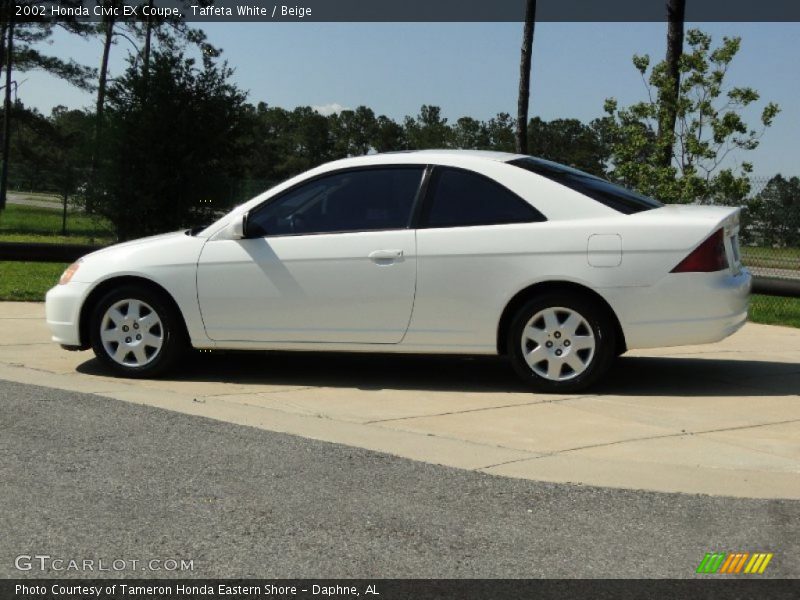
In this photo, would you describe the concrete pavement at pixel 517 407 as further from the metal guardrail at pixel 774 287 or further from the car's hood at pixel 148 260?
the metal guardrail at pixel 774 287

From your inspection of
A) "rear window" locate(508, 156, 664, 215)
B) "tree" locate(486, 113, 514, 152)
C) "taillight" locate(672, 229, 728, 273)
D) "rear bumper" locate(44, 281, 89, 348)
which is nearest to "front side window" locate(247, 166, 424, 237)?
"rear window" locate(508, 156, 664, 215)

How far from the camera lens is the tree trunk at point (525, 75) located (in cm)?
2517

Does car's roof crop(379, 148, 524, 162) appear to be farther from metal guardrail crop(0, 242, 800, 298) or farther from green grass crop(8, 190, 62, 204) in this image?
green grass crop(8, 190, 62, 204)

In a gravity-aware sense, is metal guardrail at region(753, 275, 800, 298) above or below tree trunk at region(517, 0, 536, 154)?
below

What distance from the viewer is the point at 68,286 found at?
8688mm

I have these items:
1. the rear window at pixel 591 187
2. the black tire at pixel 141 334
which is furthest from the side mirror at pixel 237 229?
the rear window at pixel 591 187

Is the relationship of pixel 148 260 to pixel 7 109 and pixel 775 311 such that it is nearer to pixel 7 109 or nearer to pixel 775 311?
pixel 775 311

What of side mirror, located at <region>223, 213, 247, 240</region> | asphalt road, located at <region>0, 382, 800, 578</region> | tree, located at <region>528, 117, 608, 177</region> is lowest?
asphalt road, located at <region>0, 382, 800, 578</region>

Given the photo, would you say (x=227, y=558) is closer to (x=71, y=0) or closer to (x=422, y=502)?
(x=422, y=502)

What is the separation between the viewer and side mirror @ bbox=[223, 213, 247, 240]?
27.3 feet

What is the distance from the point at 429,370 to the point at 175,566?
486cm

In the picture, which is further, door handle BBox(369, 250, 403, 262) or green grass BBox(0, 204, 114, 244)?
green grass BBox(0, 204, 114, 244)

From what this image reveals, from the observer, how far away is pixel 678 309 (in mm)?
7645

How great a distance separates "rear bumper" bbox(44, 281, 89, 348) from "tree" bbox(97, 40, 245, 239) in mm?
13396
